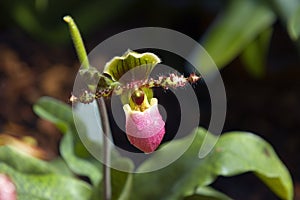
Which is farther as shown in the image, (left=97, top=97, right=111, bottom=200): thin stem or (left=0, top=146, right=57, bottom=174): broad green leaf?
(left=0, top=146, right=57, bottom=174): broad green leaf

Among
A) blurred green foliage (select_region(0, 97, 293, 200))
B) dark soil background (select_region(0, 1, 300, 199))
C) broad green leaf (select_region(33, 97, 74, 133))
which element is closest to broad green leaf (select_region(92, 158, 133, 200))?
blurred green foliage (select_region(0, 97, 293, 200))

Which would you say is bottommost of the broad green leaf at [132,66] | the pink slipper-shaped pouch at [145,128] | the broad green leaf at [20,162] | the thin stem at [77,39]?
the broad green leaf at [20,162]

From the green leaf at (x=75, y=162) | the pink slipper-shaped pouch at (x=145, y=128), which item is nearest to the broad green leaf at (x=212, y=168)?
the green leaf at (x=75, y=162)

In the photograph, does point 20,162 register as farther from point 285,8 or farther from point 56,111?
point 285,8

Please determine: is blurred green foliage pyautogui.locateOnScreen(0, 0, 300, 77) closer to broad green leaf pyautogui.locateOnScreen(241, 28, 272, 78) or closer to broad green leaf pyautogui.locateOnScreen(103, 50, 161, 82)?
broad green leaf pyautogui.locateOnScreen(241, 28, 272, 78)

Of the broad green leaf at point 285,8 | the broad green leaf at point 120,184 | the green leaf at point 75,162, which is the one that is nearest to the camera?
the broad green leaf at point 120,184

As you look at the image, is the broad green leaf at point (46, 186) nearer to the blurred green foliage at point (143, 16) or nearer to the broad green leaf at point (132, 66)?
the broad green leaf at point (132, 66)

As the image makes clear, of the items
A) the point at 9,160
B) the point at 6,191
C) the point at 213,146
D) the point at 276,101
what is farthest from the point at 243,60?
the point at 6,191

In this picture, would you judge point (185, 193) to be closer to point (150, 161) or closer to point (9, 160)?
point (150, 161)
